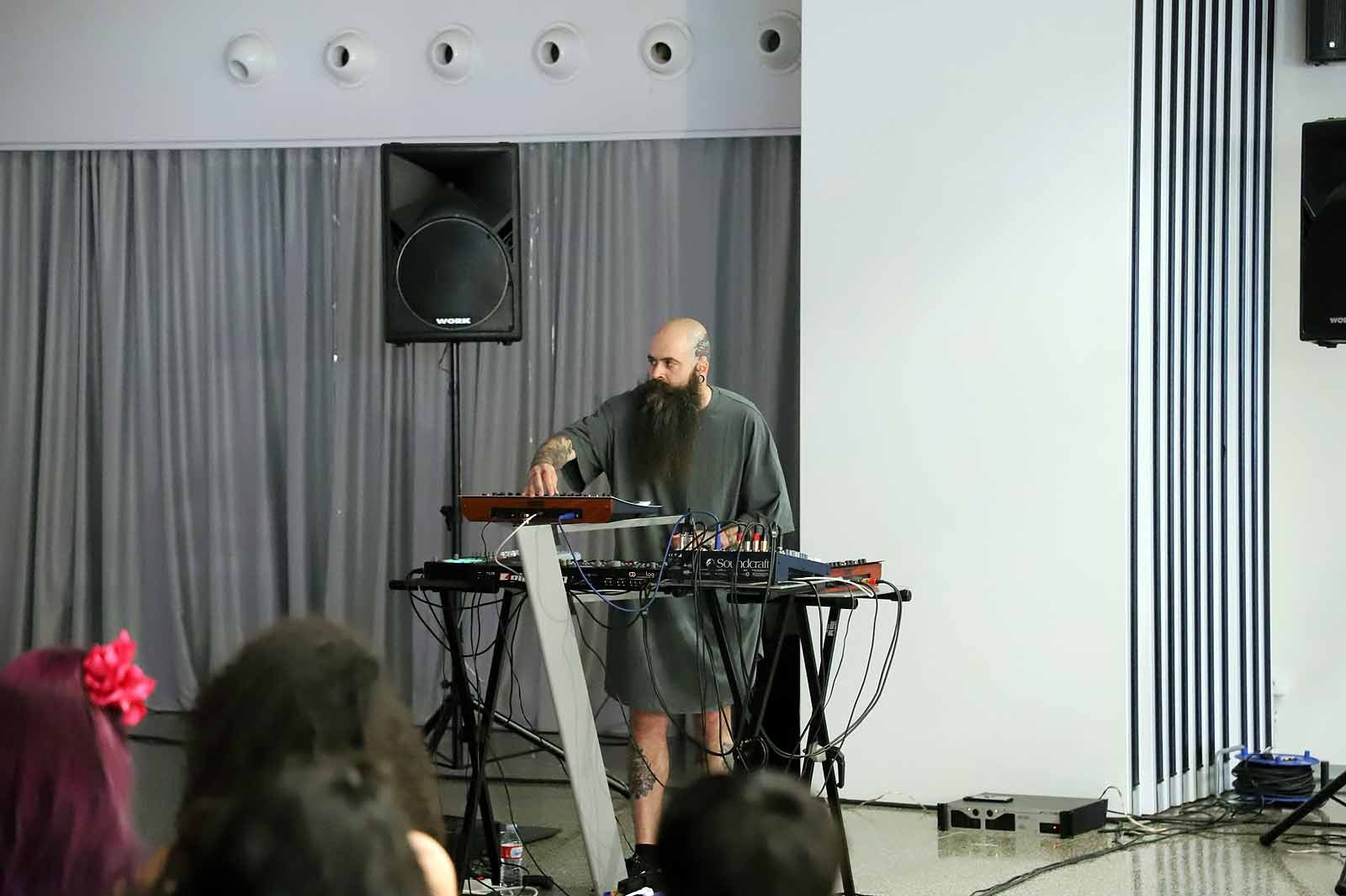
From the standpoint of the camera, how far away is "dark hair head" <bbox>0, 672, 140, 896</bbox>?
144 centimetres

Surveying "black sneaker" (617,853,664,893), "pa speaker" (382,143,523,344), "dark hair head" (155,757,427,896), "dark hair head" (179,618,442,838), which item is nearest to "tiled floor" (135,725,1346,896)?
"black sneaker" (617,853,664,893)

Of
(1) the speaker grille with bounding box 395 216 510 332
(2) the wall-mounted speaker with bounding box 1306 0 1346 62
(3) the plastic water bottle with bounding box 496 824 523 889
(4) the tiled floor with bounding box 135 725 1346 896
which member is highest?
(2) the wall-mounted speaker with bounding box 1306 0 1346 62

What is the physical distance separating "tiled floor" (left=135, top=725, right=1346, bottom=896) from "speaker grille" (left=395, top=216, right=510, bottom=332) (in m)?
1.64

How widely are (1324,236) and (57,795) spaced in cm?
396

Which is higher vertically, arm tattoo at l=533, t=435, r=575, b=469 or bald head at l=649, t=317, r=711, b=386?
bald head at l=649, t=317, r=711, b=386

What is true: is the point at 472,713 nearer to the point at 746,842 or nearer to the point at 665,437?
Result: the point at 665,437

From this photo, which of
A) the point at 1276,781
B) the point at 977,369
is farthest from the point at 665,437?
the point at 1276,781

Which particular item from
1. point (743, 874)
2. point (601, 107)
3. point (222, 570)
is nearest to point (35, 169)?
point (222, 570)

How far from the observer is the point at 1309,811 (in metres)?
4.11

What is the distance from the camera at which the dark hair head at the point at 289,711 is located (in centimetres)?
150

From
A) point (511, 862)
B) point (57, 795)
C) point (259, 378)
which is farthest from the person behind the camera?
point (259, 378)

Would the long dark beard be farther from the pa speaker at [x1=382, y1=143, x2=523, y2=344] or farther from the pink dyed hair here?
the pink dyed hair

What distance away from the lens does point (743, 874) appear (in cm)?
126

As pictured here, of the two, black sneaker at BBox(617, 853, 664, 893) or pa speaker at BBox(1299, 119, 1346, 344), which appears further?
pa speaker at BBox(1299, 119, 1346, 344)
